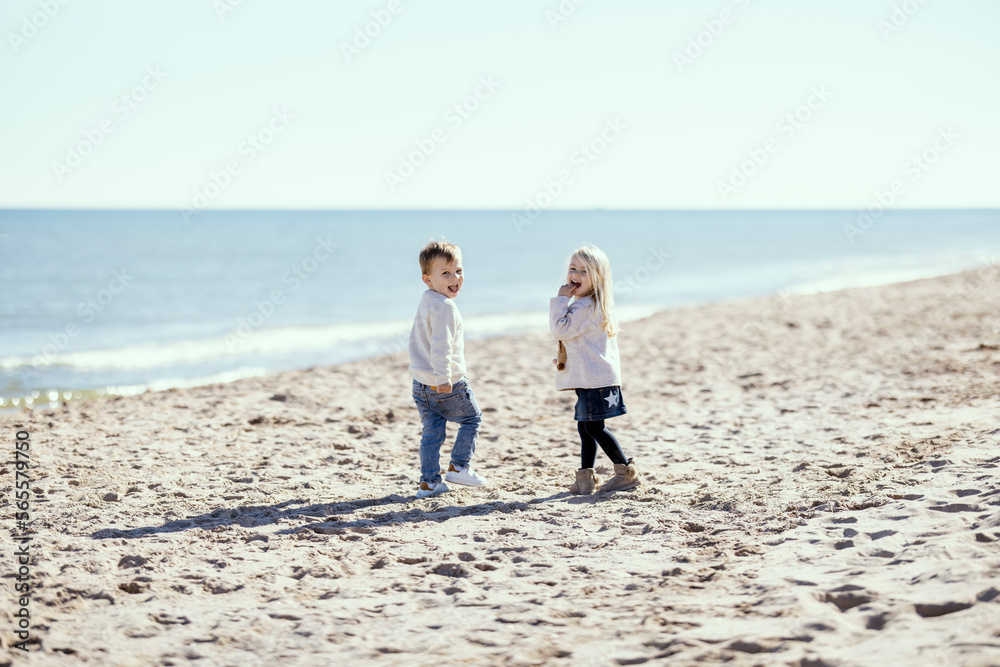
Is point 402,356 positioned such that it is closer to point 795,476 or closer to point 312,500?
point 312,500

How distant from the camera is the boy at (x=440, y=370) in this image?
474 cm

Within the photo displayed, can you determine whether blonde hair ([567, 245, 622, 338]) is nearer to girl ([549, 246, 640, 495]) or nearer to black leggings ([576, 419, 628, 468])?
girl ([549, 246, 640, 495])

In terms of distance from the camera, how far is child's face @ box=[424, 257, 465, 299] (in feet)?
15.6

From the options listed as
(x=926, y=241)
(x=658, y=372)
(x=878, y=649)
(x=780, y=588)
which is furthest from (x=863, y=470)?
(x=926, y=241)

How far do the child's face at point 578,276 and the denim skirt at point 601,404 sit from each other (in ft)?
2.12

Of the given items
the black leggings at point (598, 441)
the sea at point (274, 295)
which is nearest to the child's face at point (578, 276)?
the black leggings at point (598, 441)

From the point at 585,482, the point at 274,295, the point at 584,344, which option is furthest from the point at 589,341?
the point at 274,295

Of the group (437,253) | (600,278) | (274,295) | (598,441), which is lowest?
(598,441)

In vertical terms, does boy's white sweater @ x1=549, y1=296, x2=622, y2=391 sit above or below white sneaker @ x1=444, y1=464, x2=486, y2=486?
above

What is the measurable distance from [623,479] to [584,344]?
0.96 meters

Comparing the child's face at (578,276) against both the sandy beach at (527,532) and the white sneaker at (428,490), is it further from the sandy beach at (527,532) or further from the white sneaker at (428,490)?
the white sneaker at (428,490)

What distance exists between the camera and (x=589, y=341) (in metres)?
4.77

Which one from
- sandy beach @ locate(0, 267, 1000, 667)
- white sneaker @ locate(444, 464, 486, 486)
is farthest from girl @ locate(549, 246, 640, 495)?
white sneaker @ locate(444, 464, 486, 486)

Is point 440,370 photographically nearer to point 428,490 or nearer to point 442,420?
point 442,420
